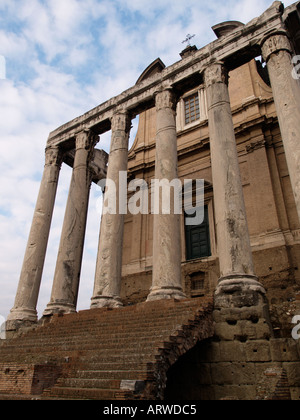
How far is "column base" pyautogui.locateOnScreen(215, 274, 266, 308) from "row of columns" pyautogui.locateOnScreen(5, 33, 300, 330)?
0.03 metres

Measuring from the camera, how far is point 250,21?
12.2 m

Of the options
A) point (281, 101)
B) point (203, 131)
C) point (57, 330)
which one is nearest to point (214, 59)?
point (281, 101)

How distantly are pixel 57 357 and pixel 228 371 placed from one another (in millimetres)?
4003

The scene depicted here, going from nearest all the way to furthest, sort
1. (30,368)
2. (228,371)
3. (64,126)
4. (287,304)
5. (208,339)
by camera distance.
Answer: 1. (30,368)
2. (228,371)
3. (208,339)
4. (287,304)
5. (64,126)

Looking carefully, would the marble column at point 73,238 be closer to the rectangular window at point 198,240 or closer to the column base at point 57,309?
the column base at point 57,309

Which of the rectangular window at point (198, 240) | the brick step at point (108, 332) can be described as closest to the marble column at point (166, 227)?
the brick step at point (108, 332)

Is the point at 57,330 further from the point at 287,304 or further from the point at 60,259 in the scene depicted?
the point at 287,304

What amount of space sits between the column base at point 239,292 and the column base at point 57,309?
6591 millimetres

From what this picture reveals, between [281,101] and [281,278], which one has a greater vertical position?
[281,101]

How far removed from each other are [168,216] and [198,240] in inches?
228

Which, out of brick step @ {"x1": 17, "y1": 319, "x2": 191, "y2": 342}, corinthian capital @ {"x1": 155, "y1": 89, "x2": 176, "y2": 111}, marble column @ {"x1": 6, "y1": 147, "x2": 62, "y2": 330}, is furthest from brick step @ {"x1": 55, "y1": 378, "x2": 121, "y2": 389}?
corinthian capital @ {"x1": 155, "y1": 89, "x2": 176, "y2": 111}

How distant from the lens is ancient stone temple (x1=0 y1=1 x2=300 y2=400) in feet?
22.6

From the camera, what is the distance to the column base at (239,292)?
8.16 metres

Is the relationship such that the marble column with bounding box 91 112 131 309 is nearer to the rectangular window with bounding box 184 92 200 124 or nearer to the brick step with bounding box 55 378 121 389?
the brick step with bounding box 55 378 121 389
